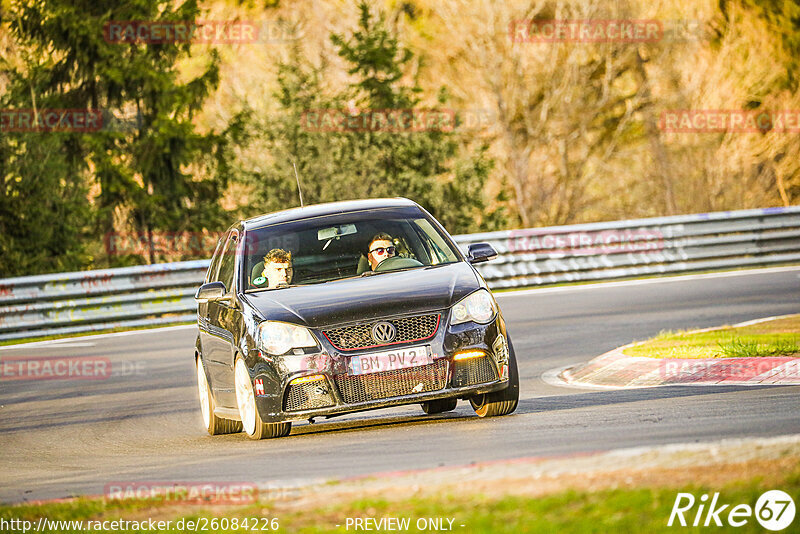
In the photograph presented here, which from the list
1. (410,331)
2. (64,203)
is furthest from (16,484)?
(64,203)

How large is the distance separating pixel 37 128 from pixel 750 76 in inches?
717

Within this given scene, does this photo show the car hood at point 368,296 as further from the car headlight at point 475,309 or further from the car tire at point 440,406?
the car tire at point 440,406

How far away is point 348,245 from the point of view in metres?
10.8

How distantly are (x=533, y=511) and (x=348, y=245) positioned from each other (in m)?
5.52

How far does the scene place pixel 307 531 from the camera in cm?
564

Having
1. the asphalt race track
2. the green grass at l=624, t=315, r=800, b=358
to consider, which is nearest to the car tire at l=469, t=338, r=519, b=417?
the asphalt race track

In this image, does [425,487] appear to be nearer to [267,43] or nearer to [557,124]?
[557,124]

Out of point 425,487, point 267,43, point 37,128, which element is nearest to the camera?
point 425,487

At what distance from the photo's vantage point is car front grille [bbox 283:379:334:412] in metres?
9.05

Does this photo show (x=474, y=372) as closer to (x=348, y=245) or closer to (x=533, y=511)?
(x=348, y=245)

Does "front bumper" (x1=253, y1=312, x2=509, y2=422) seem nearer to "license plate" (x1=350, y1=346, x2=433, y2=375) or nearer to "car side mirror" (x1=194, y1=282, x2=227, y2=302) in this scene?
"license plate" (x1=350, y1=346, x2=433, y2=375)

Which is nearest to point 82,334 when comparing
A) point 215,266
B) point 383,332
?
point 215,266

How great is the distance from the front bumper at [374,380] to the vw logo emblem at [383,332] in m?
0.10

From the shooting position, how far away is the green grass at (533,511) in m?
5.19
